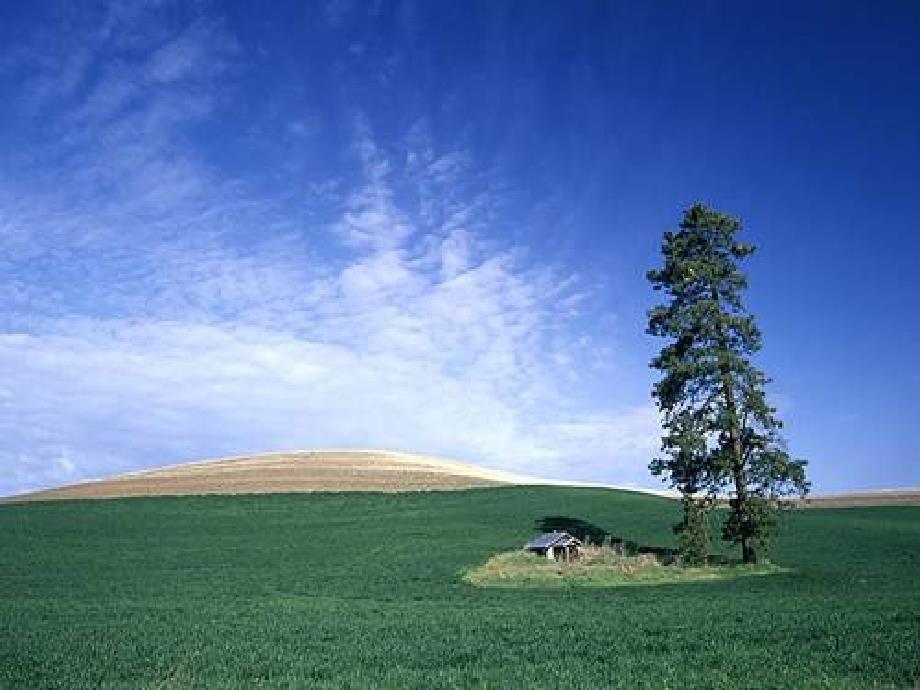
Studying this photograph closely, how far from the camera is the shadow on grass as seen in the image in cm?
4166

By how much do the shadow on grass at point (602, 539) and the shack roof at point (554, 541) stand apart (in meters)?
2.08

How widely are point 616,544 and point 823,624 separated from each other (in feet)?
86.9

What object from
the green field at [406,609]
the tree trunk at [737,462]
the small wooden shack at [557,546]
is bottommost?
the green field at [406,609]

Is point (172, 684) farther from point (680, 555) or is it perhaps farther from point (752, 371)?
point (752, 371)

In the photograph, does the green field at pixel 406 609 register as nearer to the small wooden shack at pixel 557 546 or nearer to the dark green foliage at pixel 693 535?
the small wooden shack at pixel 557 546

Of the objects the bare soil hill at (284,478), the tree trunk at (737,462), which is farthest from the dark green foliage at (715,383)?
the bare soil hill at (284,478)

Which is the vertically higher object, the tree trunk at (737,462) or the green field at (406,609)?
the tree trunk at (737,462)

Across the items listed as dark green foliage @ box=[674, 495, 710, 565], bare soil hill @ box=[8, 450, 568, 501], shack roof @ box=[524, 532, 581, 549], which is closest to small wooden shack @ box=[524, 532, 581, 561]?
shack roof @ box=[524, 532, 581, 549]

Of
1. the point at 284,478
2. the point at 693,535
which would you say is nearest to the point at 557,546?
the point at 693,535

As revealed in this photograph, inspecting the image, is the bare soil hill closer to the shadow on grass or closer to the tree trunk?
the shadow on grass

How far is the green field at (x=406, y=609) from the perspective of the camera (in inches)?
653

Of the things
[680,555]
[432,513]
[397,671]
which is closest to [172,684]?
[397,671]

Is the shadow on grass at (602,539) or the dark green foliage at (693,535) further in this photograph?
the shadow on grass at (602,539)

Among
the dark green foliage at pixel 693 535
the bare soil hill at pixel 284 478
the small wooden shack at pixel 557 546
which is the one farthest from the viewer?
the bare soil hill at pixel 284 478
